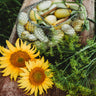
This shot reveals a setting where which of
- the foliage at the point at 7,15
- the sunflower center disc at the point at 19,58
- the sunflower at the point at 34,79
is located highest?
the foliage at the point at 7,15

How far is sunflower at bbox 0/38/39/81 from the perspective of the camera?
93cm

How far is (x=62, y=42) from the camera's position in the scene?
36.6 inches

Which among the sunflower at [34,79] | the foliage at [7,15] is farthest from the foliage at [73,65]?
the foliage at [7,15]

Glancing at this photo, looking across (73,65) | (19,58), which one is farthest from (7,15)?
(73,65)

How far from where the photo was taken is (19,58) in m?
0.93

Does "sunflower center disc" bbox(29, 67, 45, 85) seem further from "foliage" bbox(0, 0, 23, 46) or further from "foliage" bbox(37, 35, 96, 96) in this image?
"foliage" bbox(0, 0, 23, 46)

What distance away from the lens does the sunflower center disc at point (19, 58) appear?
928mm

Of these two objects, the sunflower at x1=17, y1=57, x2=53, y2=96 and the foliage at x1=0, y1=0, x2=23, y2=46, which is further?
the foliage at x1=0, y1=0, x2=23, y2=46

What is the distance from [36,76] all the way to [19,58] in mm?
126

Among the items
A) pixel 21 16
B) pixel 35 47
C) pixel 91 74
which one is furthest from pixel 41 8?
pixel 91 74

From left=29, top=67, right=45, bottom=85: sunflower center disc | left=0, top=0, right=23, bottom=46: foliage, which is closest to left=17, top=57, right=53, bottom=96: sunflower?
left=29, top=67, right=45, bottom=85: sunflower center disc

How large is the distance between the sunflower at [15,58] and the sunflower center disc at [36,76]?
0.06 meters

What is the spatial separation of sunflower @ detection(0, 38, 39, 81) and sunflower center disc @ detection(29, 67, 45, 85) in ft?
0.21

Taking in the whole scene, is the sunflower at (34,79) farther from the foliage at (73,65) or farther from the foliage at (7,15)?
the foliage at (7,15)
